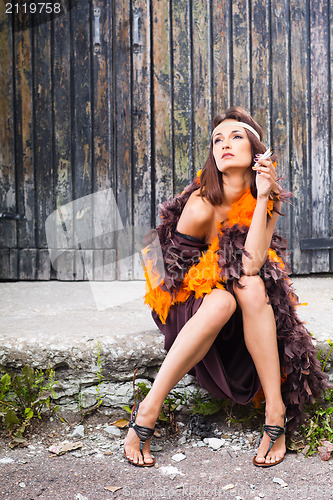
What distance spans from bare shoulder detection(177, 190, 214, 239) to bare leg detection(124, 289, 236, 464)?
0.92 ft

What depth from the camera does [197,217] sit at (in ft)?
6.96

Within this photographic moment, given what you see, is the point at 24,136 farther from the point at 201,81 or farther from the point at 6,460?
the point at 6,460

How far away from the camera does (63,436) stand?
223 centimetres

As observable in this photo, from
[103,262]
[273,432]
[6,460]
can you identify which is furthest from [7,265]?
[273,432]

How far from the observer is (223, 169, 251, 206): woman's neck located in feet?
7.04

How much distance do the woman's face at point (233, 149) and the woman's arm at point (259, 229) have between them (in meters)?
0.08

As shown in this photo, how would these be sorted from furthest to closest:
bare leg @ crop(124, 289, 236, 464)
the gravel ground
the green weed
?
the green weed, bare leg @ crop(124, 289, 236, 464), the gravel ground

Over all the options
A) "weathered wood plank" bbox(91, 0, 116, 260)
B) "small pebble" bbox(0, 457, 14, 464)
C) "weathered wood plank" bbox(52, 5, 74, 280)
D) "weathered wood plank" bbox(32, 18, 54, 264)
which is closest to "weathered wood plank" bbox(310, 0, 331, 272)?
"weathered wood plank" bbox(91, 0, 116, 260)

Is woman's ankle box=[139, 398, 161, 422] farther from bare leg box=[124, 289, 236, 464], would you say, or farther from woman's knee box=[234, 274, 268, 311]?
woman's knee box=[234, 274, 268, 311]

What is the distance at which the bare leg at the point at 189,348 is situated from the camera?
196 cm

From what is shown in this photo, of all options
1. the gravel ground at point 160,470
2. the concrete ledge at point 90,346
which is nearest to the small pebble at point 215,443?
the gravel ground at point 160,470

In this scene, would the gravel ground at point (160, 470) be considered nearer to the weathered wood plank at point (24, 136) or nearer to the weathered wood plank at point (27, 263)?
the weathered wood plank at point (27, 263)

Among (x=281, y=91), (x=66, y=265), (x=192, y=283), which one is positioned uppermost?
(x=281, y=91)

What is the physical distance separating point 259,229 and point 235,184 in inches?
9.2
